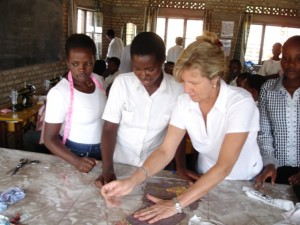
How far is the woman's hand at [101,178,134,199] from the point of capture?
1361 mm

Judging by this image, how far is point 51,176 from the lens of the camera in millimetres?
1580

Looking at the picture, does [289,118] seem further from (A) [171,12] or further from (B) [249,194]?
(A) [171,12]

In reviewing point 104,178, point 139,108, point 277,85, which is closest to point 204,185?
point 104,178

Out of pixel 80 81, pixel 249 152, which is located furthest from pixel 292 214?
pixel 80 81

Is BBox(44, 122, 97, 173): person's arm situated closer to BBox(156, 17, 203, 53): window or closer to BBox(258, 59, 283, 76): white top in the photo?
BBox(258, 59, 283, 76): white top

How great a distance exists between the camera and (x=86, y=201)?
1.37 metres

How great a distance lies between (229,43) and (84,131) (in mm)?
8724

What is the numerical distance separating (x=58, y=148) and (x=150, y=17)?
874cm

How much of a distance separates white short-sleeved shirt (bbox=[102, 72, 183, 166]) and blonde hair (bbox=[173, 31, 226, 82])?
1.29ft

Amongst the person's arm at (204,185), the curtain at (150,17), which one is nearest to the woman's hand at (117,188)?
the person's arm at (204,185)

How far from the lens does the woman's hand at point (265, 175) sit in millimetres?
1619

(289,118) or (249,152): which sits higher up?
(289,118)

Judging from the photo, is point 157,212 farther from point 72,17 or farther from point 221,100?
point 72,17

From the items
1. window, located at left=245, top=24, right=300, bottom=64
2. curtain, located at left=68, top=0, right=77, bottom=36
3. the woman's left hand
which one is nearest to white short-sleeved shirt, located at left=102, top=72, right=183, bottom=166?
the woman's left hand
